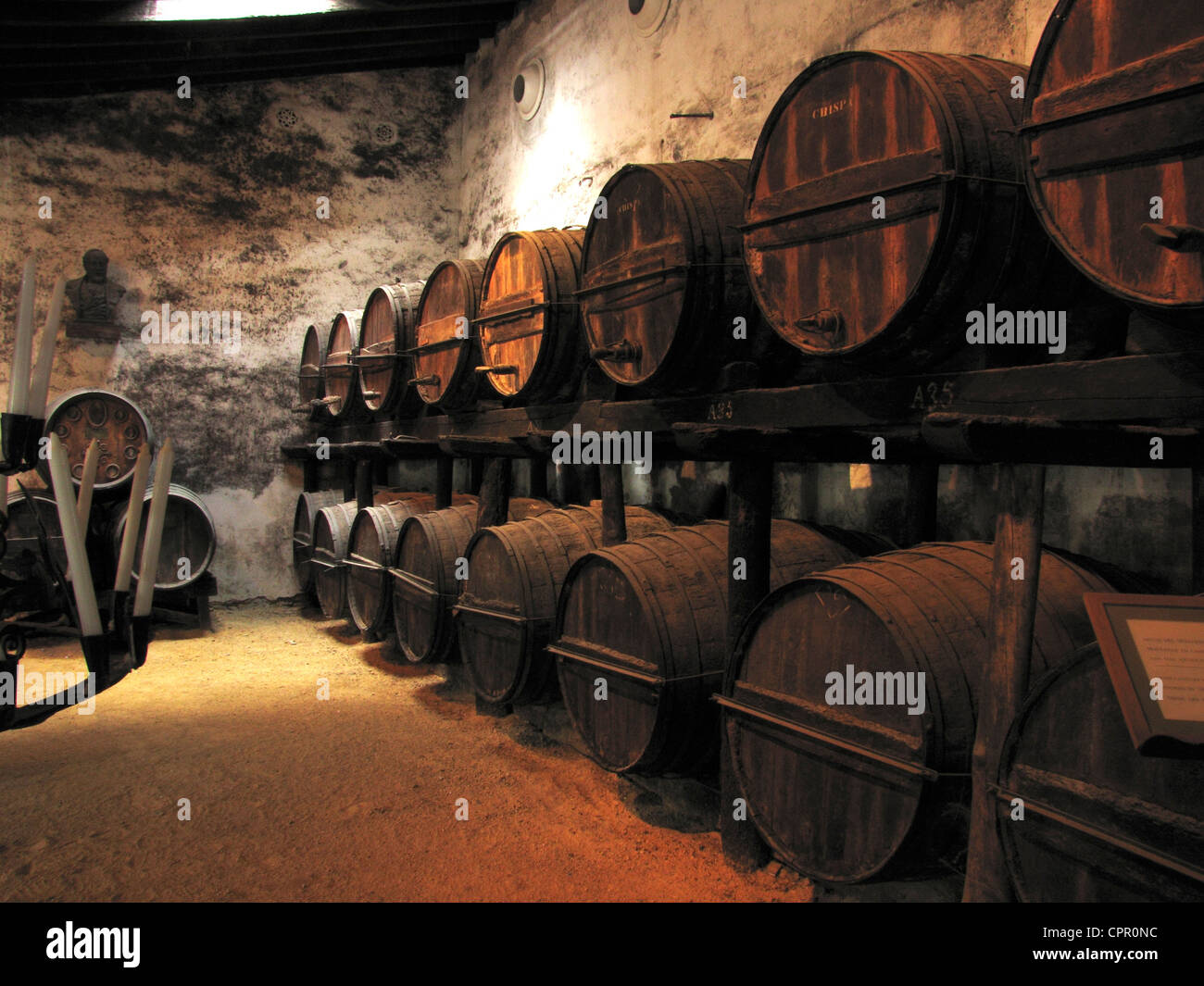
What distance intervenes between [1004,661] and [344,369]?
6032mm

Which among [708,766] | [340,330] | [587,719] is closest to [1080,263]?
[708,766]

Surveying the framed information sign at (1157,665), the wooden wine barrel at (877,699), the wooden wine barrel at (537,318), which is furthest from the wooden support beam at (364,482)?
the framed information sign at (1157,665)

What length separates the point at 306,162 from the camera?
28.8 ft

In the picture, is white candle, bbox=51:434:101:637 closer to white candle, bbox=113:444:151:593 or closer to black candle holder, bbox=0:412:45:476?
white candle, bbox=113:444:151:593

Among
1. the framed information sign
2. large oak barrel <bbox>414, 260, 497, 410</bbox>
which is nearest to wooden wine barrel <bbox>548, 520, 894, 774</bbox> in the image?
the framed information sign

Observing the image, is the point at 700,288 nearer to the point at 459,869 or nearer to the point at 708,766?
the point at 708,766

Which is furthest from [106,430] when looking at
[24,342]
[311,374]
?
[24,342]

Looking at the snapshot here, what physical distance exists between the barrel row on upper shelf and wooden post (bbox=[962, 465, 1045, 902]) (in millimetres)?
361

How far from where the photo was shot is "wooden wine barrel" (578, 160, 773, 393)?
298 cm

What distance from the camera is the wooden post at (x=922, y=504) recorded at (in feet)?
10.8

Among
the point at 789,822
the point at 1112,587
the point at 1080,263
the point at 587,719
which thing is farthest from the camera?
the point at 587,719

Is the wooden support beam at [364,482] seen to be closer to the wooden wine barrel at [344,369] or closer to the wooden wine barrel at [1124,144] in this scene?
the wooden wine barrel at [344,369]

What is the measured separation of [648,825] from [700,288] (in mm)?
2050
